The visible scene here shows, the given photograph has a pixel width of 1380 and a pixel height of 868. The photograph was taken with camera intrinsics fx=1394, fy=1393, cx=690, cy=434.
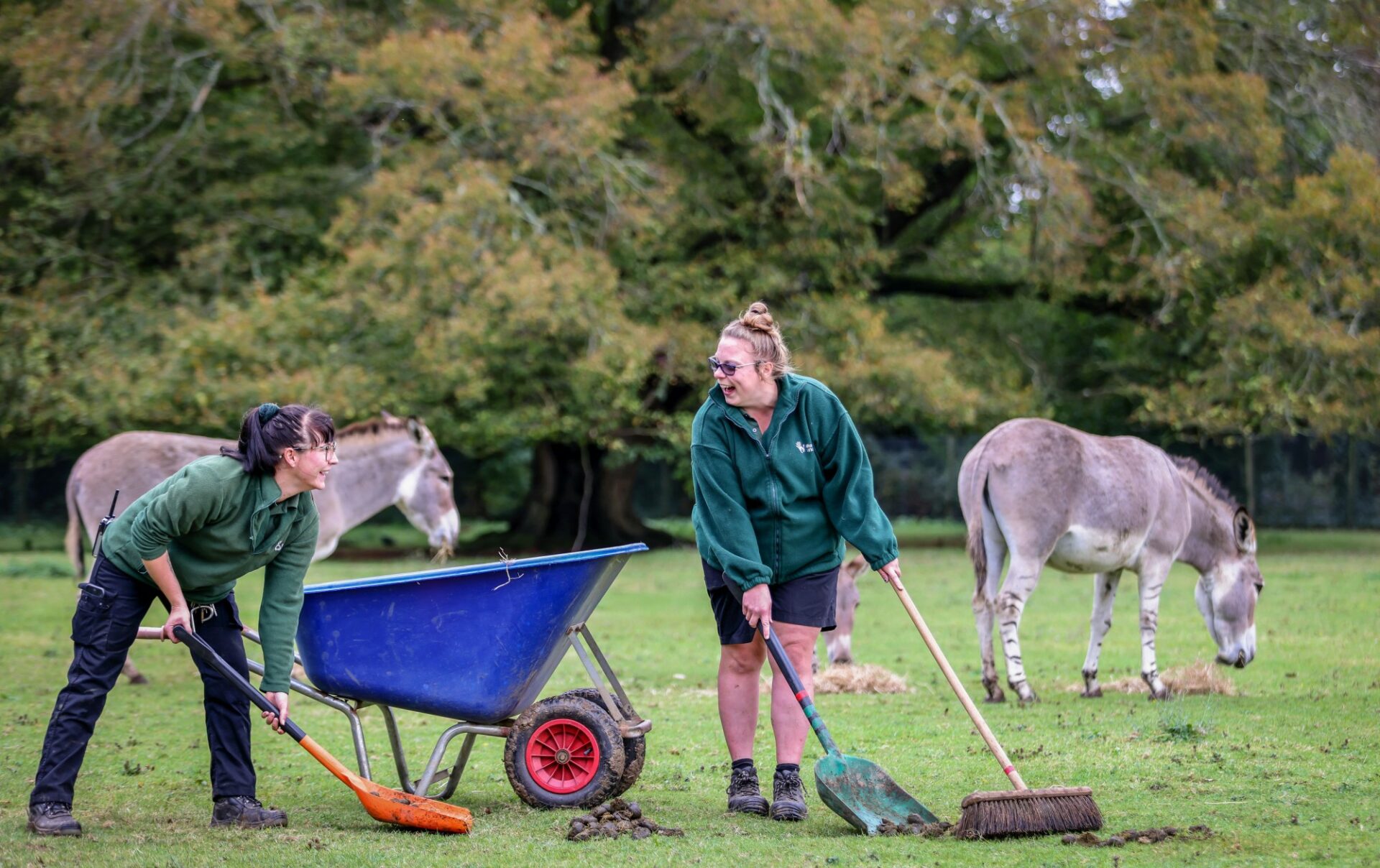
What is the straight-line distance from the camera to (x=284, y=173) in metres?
18.4

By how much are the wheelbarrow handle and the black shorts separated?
0.15 metres

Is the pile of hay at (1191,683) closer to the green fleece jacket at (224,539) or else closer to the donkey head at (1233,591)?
the donkey head at (1233,591)

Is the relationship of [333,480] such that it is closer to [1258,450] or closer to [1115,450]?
[1115,450]

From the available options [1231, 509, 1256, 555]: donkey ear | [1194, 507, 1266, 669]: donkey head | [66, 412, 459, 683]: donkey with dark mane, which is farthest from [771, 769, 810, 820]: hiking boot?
[66, 412, 459, 683]: donkey with dark mane

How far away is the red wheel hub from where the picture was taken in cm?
537

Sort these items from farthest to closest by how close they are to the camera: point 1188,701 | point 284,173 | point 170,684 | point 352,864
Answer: point 284,173, point 170,684, point 1188,701, point 352,864

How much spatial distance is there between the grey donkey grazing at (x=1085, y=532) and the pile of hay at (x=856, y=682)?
577 mm

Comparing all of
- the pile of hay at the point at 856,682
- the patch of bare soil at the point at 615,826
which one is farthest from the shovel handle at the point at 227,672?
the pile of hay at the point at 856,682

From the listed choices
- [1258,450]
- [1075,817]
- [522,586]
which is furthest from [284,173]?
[1258,450]

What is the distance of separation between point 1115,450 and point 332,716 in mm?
4937

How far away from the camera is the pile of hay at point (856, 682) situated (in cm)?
841

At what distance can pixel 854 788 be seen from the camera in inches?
193

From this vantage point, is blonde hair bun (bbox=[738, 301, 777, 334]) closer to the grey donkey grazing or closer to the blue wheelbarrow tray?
the blue wheelbarrow tray

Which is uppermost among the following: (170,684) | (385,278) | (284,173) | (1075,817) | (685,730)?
(284,173)
